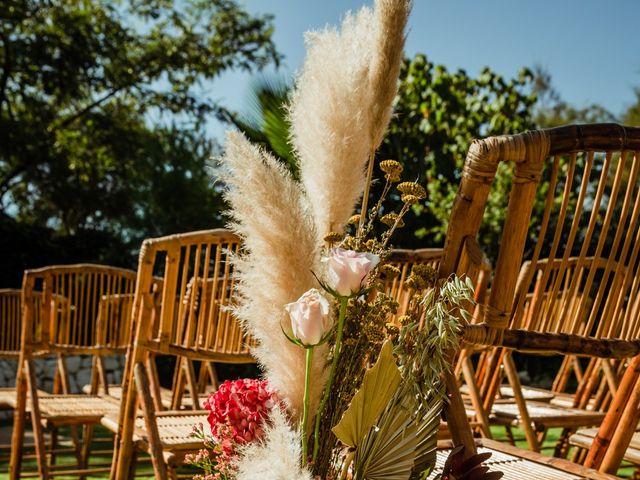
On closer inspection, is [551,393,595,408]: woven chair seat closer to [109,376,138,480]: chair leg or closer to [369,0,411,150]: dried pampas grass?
[109,376,138,480]: chair leg

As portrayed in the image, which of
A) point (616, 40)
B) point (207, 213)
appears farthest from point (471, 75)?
point (616, 40)

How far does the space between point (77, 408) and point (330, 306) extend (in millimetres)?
2469

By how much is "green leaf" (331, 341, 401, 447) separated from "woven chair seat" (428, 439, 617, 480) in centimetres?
42

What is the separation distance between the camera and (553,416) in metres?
2.90

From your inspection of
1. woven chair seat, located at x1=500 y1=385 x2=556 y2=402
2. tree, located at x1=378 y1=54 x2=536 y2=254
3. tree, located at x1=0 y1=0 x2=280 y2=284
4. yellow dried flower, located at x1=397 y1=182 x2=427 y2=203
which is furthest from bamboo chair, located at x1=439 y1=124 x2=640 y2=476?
tree, located at x1=0 y1=0 x2=280 y2=284

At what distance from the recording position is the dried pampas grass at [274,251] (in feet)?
3.11

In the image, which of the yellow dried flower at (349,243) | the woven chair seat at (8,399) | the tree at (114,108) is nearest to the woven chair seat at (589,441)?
the yellow dried flower at (349,243)

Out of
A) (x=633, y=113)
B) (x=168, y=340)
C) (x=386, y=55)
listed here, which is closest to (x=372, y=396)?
(x=386, y=55)

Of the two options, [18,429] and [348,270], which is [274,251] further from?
[18,429]

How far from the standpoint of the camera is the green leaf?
929 mm

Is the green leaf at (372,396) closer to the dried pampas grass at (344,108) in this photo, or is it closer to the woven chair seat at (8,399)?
the dried pampas grass at (344,108)

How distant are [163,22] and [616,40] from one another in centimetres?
1095

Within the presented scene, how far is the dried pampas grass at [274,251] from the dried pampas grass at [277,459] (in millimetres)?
73

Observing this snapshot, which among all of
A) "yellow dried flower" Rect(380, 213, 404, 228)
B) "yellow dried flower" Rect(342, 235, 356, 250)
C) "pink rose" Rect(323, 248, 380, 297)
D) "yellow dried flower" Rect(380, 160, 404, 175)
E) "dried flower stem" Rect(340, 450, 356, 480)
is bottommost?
"dried flower stem" Rect(340, 450, 356, 480)
